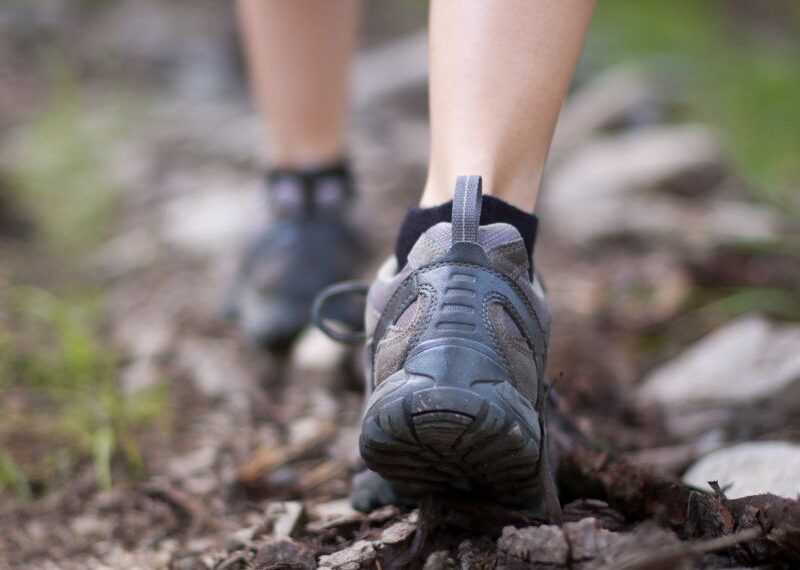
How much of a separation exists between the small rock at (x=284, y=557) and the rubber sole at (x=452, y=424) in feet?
0.51

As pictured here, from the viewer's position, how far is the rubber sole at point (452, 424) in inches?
40.8

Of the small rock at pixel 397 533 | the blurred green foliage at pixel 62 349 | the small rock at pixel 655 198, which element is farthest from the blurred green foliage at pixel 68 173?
the small rock at pixel 397 533

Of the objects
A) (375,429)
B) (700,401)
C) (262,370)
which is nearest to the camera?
(375,429)

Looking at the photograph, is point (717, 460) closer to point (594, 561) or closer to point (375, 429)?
point (594, 561)

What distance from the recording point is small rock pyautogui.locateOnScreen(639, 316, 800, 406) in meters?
1.77

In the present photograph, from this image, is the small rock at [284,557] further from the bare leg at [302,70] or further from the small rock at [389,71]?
the small rock at [389,71]

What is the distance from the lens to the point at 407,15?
22.4 ft

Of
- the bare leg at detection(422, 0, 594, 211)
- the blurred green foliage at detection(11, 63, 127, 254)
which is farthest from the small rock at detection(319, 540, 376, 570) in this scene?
the blurred green foliage at detection(11, 63, 127, 254)

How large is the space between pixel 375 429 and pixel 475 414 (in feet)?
0.44

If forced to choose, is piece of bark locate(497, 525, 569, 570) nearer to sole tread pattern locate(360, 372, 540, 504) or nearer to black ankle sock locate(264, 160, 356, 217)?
sole tread pattern locate(360, 372, 540, 504)

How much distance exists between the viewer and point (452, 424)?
103cm

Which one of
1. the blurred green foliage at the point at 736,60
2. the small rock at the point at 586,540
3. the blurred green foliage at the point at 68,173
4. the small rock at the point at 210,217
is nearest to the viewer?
the small rock at the point at 586,540

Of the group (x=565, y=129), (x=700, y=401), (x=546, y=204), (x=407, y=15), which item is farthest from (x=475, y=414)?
(x=407, y=15)

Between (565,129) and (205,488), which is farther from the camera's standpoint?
(565,129)
